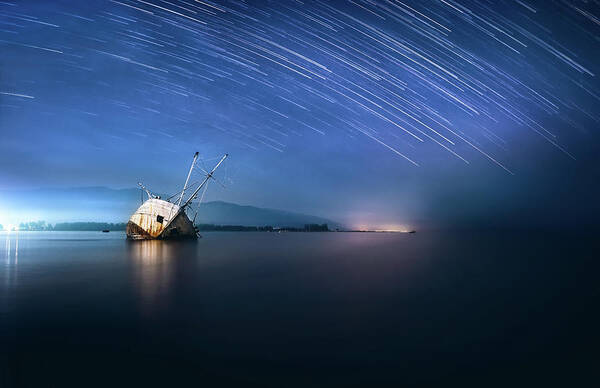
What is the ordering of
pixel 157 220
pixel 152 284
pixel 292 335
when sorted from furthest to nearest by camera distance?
pixel 157 220
pixel 152 284
pixel 292 335

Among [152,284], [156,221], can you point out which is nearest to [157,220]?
[156,221]

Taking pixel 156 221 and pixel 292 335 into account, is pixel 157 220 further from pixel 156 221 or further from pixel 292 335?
pixel 292 335

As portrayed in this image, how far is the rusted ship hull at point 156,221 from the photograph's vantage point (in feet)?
271

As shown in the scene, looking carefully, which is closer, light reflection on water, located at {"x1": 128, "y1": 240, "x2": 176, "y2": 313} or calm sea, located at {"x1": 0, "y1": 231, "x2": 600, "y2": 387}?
calm sea, located at {"x1": 0, "y1": 231, "x2": 600, "y2": 387}

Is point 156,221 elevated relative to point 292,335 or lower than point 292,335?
elevated

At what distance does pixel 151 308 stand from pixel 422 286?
732 inches

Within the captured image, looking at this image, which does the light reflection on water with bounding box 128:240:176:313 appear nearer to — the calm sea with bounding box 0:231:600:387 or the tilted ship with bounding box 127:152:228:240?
the calm sea with bounding box 0:231:600:387

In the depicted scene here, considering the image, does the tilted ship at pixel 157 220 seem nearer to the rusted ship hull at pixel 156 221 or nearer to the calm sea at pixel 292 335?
the rusted ship hull at pixel 156 221

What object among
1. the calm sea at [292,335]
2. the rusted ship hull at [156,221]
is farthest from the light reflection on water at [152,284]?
the rusted ship hull at [156,221]

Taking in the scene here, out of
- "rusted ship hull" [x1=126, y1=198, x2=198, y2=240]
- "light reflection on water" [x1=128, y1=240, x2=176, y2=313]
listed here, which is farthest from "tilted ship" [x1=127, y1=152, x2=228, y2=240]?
"light reflection on water" [x1=128, y1=240, x2=176, y2=313]

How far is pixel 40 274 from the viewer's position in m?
30.5

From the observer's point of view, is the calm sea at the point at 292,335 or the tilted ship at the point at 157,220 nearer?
the calm sea at the point at 292,335

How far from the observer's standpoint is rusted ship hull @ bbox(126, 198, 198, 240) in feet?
271

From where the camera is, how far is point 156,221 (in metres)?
83.2
